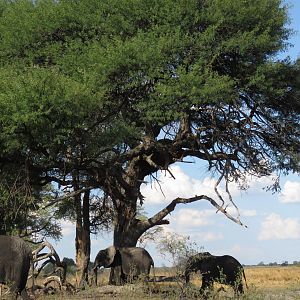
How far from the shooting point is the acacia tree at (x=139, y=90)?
63.8ft

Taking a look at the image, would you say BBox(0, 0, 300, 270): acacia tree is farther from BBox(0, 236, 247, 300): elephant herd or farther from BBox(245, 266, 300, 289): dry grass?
BBox(245, 266, 300, 289): dry grass

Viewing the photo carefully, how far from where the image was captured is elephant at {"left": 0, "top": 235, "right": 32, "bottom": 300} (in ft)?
52.0

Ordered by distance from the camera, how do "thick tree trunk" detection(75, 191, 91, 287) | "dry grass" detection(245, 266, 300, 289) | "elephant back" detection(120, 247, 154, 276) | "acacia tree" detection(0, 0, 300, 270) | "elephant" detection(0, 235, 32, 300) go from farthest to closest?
"dry grass" detection(245, 266, 300, 289) → "thick tree trunk" detection(75, 191, 91, 287) → "elephant back" detection(120, 247, 154, 276) → "acacia tree" detection(0, 0, 300, 270) → "elephant" detection(0, 235, 32, 300)

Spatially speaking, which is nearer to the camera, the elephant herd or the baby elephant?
the elephant herd

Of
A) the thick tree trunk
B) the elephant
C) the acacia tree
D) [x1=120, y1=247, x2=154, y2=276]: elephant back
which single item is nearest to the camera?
the elephant

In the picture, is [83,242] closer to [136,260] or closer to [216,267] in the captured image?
[136,260]

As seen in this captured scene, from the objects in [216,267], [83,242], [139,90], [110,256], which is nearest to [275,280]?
[83,242]

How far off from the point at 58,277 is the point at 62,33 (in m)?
8.72

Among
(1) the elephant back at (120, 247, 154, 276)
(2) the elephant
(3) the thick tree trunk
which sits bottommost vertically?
(2) the elephant

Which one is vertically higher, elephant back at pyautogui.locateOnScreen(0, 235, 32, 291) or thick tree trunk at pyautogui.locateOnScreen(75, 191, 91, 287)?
thick tree trunk at pyautogui.locateOnScreen(75, 191, 91, 287)

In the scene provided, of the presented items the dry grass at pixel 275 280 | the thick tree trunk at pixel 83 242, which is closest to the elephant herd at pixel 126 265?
the dry grass at pixel 275 280

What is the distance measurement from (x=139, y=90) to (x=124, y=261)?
6.02 metres

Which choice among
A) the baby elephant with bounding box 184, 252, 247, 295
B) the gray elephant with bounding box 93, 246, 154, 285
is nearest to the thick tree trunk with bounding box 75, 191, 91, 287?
the gray elephant with bounding box 93, 246, 154, 285

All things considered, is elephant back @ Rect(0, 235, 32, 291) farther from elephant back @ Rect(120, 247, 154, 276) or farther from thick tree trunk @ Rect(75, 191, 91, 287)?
thick tree trunk @ Rect(75, 191, 91, 287)
